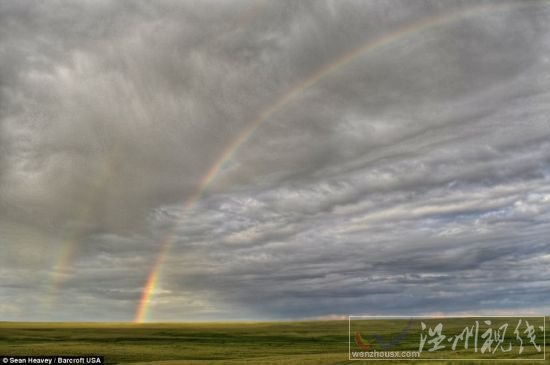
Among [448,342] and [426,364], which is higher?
[426,364]

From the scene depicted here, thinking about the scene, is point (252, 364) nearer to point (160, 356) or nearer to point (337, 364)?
point (337, 364)

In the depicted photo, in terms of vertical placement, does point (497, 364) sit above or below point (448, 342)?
above

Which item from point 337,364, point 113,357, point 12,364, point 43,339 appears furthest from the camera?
point 43,339

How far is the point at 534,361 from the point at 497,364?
3753 millimetres

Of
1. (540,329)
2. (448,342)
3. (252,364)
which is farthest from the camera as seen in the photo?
(540,329)

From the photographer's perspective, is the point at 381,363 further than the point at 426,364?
Yes

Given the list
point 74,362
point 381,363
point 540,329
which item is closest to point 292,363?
point 381,363

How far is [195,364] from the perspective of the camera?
61.9 meters

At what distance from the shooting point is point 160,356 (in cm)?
A: 9138

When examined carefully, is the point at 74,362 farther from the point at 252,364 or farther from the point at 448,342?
the point at 448,342

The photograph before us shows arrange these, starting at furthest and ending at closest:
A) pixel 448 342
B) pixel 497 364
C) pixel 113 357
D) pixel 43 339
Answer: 1. pixel 43 339
2. pixel 448 342
3. pixel 113 357
4. pixel 497 364

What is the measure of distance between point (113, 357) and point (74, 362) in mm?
16748

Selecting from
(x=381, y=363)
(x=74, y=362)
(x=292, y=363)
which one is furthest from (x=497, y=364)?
(x=74, y=362)

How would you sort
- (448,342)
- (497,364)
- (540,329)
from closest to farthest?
1. (497,364)
2. (448,342)
3. (540,329)
